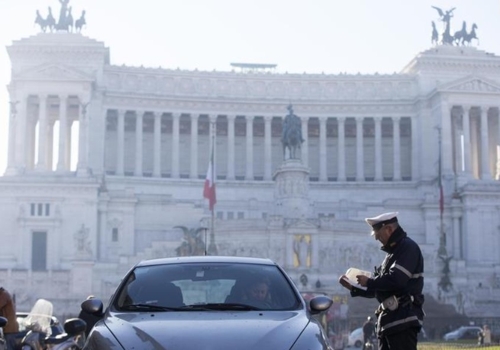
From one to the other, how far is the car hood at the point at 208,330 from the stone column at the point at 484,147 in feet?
272

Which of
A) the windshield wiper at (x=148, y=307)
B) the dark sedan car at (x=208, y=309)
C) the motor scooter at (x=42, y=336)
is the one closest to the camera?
the dark sedan car at (x=208, y=309)

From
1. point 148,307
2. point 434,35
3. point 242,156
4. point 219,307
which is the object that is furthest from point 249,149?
point 219,307

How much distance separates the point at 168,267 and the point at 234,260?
0.79 metres

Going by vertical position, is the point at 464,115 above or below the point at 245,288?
above

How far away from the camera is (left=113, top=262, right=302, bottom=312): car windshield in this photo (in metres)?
10.9

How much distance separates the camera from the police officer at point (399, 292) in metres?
12.1

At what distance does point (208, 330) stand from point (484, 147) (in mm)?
85111

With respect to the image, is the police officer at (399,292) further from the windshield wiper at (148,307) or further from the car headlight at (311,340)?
the windshield wiper at (148,307)

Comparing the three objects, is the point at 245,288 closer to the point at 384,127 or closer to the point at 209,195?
the point at 209,195

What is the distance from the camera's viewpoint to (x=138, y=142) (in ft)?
304

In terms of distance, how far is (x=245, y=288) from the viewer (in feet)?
37.0

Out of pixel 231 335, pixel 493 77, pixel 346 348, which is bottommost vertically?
pixel 346 348

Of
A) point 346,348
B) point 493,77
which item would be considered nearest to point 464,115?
point 493,77

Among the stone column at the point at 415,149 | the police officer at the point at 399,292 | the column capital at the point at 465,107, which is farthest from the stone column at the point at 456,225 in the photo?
the police officer at the point at 399,292
